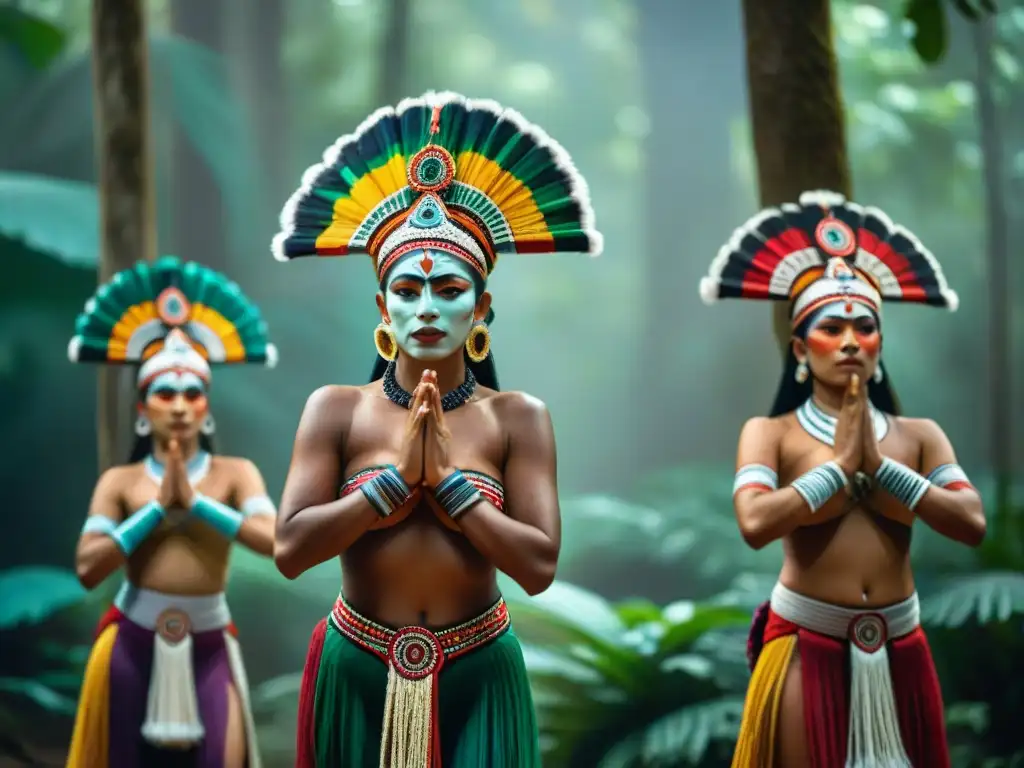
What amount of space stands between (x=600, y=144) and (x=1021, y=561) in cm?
299

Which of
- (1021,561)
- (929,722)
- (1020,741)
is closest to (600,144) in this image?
(1021,561)

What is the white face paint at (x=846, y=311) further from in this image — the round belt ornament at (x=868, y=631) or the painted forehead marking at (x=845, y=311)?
the round belt ornament at (x=868, y=631)

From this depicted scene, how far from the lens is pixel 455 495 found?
8.18ft

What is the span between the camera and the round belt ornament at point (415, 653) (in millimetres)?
2557

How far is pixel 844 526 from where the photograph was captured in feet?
10.4

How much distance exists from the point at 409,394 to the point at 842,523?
125 centimetres

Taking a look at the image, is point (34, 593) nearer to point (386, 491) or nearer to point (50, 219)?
point (50, 219)

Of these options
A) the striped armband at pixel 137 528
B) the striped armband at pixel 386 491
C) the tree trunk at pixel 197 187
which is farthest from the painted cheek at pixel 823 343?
the tree trunk at pixel 197 187

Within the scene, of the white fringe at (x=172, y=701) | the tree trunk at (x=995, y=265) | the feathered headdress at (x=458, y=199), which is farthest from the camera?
the tree trunk at (x=995, y=265)

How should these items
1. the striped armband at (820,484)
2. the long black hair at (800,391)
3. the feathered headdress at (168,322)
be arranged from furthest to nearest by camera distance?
the feathered headdress at (168,322)
the long black hair at (800,391)
the striped armband at (820,484)

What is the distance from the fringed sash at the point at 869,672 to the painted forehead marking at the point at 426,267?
53.3 inches

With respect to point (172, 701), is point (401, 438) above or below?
above

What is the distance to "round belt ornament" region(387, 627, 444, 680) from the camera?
2.56 metres

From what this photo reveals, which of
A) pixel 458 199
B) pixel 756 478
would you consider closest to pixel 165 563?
pixel 458 199
